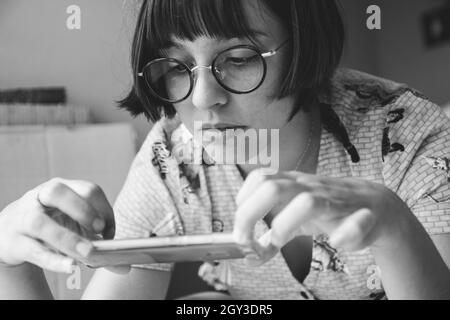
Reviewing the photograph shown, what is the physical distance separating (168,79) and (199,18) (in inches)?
4.1

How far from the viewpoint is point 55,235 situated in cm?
50

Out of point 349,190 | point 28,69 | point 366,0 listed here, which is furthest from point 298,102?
point 28,69

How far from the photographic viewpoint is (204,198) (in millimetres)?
772

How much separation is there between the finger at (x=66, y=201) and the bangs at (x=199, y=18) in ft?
0.70

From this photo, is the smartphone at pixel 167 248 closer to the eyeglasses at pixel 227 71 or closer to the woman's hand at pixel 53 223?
the woman's hand at pixel 53 223

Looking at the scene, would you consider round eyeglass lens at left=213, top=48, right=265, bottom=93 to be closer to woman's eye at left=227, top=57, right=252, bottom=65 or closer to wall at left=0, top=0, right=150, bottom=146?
woman's eye at left=227, top=57, right=252, bottom=65

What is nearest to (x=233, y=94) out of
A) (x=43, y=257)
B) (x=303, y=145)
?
(x=303, y=145)

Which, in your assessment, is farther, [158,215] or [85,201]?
[158,215]

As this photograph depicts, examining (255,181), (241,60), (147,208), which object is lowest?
(147,208)

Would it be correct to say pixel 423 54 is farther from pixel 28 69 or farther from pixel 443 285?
pixel 28 69

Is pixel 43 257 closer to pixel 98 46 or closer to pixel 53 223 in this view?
pixel 53 223

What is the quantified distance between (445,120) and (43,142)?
1.83 ft

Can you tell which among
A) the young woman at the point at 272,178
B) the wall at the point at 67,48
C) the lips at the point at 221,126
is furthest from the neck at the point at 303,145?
the wall at the point at 67,48

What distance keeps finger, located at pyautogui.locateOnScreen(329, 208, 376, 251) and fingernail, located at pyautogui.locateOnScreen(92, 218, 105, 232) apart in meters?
0.24
